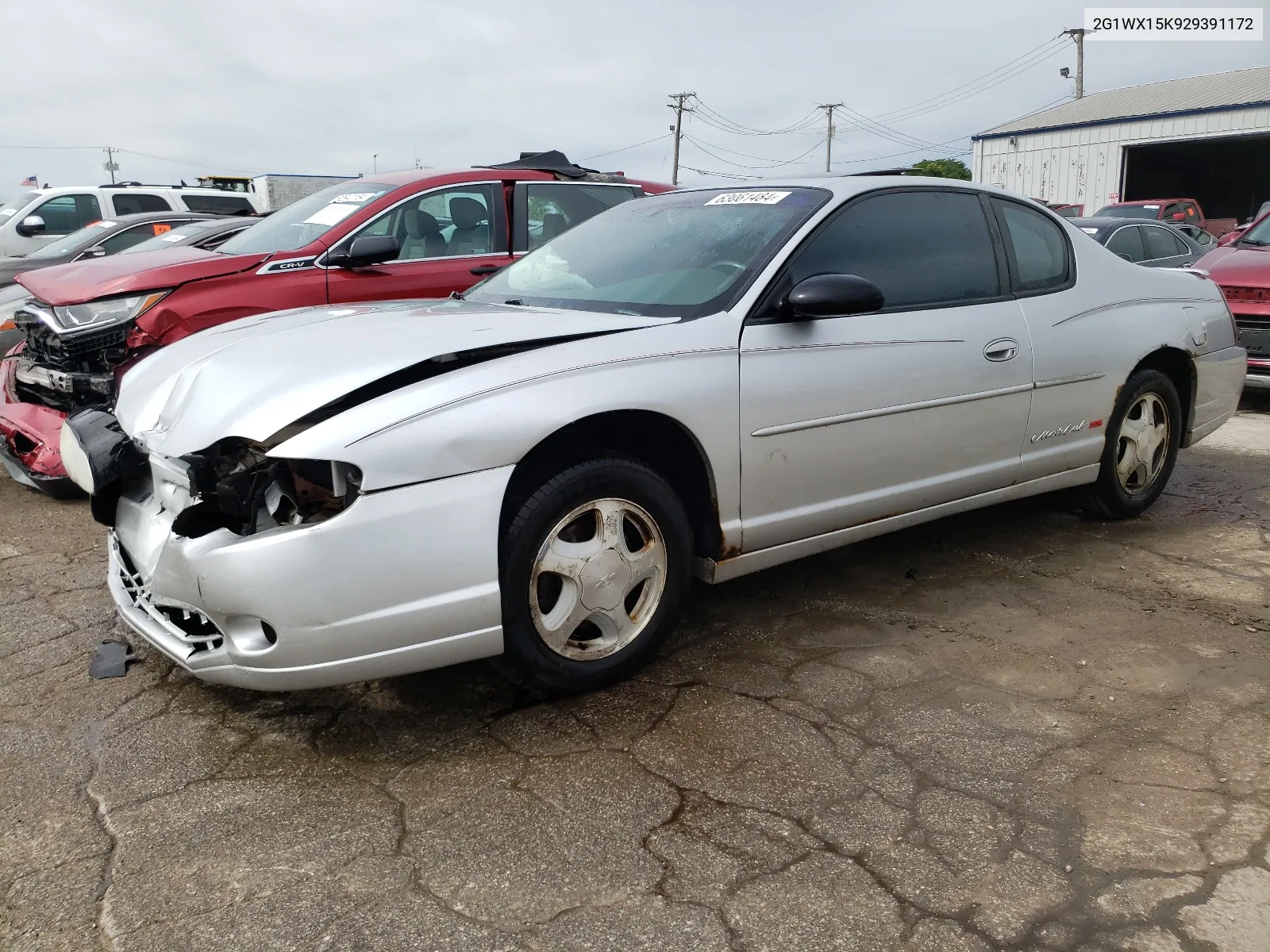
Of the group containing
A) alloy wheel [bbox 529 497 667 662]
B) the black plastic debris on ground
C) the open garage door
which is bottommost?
the black plastic debris on ground

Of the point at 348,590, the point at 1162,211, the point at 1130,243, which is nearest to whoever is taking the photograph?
the point at 348,590

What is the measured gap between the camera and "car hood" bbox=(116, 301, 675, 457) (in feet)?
8.48

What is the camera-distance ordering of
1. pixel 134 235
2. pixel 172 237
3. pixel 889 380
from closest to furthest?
pixel 889 380 → pixel 172 237 → pixel 134 235

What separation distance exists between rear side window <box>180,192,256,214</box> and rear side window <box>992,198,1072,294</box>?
1085cm

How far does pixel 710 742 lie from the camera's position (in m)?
2.75

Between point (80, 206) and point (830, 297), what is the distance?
1188 cm

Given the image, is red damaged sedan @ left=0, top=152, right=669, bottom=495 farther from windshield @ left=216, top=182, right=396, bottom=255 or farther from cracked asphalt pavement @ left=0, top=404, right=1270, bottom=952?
cracked asphalt pavement @ left=0, top=404, right=1270, bottom=952

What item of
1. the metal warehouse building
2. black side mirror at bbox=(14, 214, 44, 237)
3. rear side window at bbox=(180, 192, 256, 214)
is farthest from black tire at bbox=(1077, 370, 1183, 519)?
the metal warehouse building

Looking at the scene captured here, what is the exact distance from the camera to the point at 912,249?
378cm

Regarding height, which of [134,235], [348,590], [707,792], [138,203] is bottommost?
[707,792]

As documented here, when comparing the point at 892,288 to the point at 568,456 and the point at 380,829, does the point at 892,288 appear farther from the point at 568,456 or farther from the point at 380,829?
the point at 380,829

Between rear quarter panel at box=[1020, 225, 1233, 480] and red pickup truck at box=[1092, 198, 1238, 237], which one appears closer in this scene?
rear quarter panel at box=[1020, 225, 1233, 480]

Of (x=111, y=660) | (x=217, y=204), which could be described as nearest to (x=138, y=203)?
(x=217, y=204)

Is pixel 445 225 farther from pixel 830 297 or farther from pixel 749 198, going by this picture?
pixel 830 297
